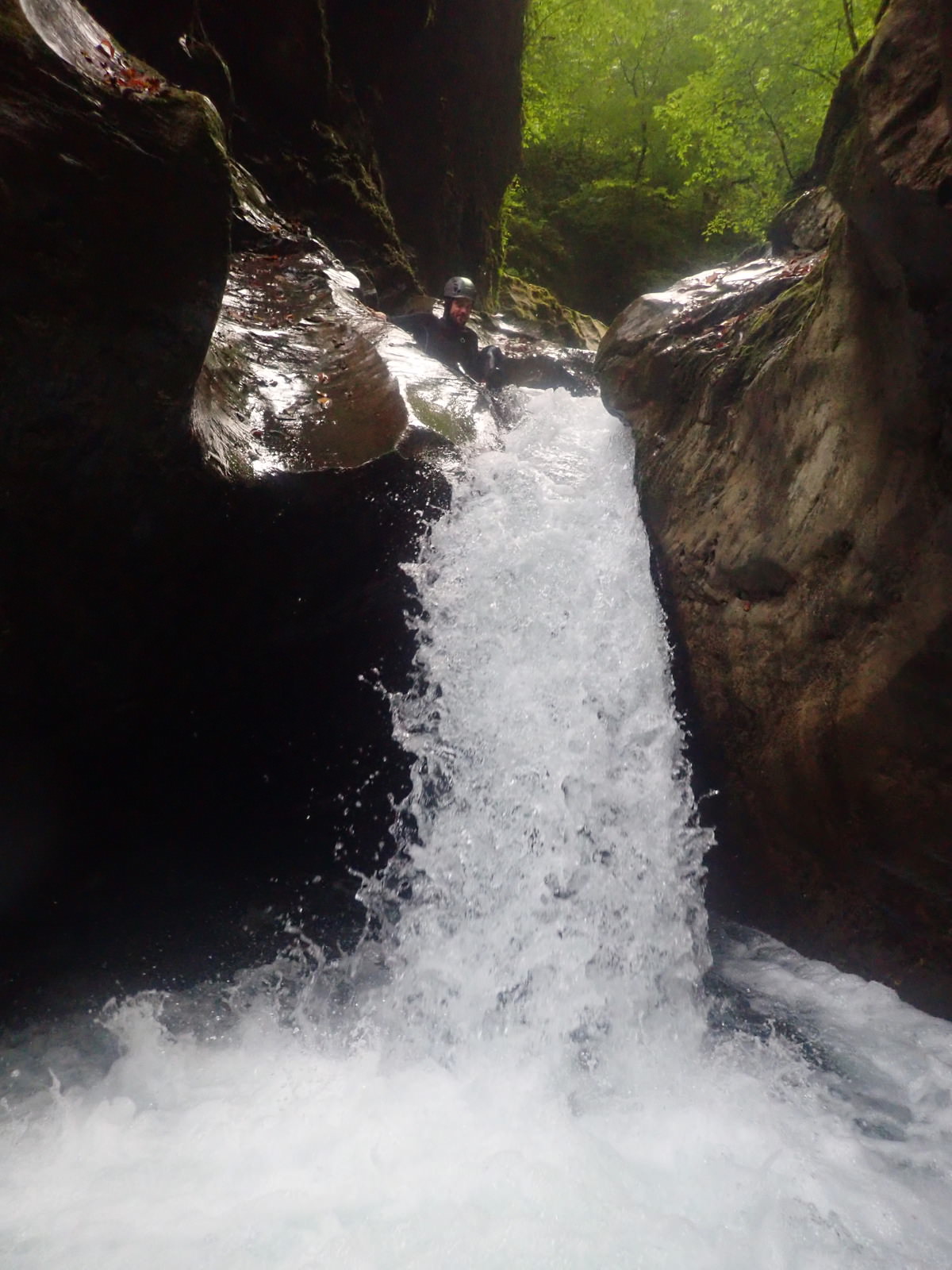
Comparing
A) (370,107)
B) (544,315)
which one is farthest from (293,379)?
(544,315)

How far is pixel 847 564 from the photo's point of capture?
3441 millimetres

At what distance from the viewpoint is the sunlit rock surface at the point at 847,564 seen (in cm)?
278

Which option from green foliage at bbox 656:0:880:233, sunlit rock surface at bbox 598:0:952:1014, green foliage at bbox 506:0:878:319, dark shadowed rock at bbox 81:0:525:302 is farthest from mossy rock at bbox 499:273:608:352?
sunlit rock surface at bbox 598:0:952:1014

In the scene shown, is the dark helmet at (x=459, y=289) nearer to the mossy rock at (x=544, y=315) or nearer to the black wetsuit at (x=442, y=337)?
the black wetsuit at (x=442, y=337)

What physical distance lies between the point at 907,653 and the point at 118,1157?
12.7 ft

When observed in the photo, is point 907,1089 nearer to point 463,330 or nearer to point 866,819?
point 866,819

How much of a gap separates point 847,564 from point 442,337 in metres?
5.34

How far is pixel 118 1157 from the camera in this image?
2.80m

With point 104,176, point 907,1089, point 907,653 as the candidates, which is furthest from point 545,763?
point 104,176

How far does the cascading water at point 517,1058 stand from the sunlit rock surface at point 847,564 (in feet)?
1.15

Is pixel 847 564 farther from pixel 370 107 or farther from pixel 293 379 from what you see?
pixel 370 107

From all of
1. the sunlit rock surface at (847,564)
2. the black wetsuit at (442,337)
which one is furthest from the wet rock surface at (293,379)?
the sunlit rock surface at (847,564)

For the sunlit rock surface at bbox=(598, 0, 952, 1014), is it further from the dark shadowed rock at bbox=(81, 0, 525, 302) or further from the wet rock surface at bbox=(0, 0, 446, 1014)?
the dark shadowed rock at bbox=(81, 0, 525, 302)

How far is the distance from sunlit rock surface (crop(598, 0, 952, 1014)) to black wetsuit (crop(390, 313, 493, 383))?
3287mm
